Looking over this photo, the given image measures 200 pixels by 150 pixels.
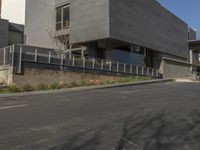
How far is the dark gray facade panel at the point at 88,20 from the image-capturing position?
101 ft

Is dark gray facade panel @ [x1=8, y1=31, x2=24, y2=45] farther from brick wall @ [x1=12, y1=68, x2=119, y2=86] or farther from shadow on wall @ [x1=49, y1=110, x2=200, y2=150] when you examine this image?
shadow on wall @ [x1=49, y1=110, x2=200, y2=150]

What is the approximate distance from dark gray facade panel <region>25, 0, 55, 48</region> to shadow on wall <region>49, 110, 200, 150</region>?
3044 cm

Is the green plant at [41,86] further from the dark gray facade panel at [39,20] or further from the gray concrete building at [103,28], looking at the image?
the dark gray facade panel at [39,20]

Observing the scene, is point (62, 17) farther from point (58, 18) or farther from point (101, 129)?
point (101, 129)

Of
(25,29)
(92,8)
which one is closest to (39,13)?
(25,29)

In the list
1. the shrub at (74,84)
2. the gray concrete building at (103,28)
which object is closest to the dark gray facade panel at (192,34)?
the gray concrete building at (103,28)

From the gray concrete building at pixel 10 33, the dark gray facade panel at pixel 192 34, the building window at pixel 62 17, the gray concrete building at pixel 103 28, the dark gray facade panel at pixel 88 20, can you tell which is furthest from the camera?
the dark gray facade panel at pixel 192 34

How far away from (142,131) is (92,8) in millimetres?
26827

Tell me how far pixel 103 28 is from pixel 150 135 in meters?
24.9

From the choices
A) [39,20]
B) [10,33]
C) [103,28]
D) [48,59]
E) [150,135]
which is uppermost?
[39,20]

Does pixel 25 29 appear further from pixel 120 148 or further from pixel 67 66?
pixel 120 148

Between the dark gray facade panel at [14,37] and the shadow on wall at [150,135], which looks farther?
the dark gray facade panel at [14,37]

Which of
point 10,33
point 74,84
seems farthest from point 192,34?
point 74,84

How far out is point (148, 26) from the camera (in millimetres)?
38656
